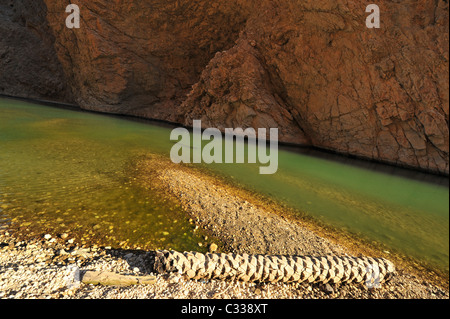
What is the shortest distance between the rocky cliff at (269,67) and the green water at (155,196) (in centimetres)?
429

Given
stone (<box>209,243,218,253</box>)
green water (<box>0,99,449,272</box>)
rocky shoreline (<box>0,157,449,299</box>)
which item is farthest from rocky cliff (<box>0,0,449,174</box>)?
stone (<box>209,243,218,253</box>)

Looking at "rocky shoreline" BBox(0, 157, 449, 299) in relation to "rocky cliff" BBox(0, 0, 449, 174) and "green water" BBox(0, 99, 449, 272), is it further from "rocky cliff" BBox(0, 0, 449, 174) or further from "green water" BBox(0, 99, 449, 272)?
"rocky cliff" BBox(0, 0, 449, 174)

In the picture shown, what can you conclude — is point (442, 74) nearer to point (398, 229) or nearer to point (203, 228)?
point (398, 229)

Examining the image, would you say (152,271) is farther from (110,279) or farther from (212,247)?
(212,247)

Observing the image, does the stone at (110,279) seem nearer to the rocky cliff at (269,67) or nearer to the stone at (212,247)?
the stone at (212,247)

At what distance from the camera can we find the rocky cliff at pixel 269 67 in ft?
38.1

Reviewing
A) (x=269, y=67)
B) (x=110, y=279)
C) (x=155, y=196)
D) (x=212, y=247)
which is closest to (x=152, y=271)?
(x=110, y=279)

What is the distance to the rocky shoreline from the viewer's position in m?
2.79

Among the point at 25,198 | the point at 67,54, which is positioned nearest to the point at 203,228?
the point at 25,198

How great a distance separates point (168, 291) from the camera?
115 inches

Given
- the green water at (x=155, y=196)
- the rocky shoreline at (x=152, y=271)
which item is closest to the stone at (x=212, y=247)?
the rocky shoreline at (x=152, y=271)

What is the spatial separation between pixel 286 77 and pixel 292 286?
15.1 metres

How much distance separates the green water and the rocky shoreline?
0.47m

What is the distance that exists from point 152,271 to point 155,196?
8.42ft
